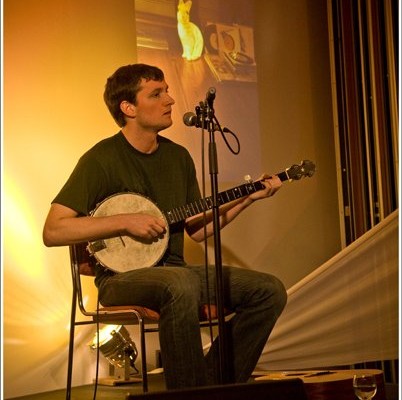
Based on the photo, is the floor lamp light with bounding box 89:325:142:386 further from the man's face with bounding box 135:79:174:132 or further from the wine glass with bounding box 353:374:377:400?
the wine glass with bounding box 353:374:377:400

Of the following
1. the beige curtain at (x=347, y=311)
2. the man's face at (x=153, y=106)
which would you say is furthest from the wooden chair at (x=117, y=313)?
the beige curtain at (x=347, y=311)

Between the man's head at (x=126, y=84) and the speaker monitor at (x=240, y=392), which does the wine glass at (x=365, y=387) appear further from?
the man's head at (x=126, y=84)

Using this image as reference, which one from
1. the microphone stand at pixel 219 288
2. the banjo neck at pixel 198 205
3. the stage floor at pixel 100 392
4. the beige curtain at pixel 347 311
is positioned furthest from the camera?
the beige curtain at pixel 347 311

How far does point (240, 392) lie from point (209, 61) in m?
2.85

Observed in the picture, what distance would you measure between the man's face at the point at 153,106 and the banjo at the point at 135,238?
34 centimetres

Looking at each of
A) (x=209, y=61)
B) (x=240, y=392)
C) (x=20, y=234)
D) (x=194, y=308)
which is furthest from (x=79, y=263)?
(x=209, y=61)

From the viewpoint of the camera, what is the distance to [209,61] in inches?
167

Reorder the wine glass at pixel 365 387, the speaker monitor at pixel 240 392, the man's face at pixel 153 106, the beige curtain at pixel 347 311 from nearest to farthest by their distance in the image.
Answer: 1. the speaker monitor at pixel 240 392
2. the wine glass at pixel 365 387
3. the man's face at pixel 153 106
4. the beige curtain at pixel 347 311

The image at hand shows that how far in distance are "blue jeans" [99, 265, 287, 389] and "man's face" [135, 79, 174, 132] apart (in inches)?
23.5

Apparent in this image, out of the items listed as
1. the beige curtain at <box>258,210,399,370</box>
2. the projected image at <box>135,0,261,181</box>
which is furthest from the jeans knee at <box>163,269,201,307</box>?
the projected image at <box>135,0,261,181</box>

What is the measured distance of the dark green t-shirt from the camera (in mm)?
2803

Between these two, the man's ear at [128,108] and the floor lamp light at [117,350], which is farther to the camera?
the floor lamp light at [117,350]

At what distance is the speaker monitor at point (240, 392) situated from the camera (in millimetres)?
1625

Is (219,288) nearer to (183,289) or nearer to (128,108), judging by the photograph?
(183,289)
